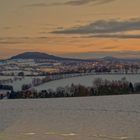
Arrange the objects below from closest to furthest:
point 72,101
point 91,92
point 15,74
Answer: point 72,101 < point 91,92 < point 15,74

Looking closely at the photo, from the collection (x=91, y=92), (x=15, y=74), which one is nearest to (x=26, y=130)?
(x=91, y=92)

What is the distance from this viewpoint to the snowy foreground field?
322 inches

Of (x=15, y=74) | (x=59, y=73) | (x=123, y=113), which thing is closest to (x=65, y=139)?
(x=123, y=113)

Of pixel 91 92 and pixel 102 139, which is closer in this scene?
pixel 102 139

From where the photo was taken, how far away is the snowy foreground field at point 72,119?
8.18 m

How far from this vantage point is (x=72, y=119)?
10.2m

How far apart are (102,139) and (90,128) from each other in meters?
1.28

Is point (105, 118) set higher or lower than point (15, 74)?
lower

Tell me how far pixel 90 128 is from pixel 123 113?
2014 mm

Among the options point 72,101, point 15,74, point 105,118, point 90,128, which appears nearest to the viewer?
point 90,128

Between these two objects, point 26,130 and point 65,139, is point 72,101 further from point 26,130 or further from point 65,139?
point 65,139

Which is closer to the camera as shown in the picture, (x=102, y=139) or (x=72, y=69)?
(x=102, y=139)

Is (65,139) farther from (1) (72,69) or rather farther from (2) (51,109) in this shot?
(1) (72,69)

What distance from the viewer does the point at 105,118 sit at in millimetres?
10125
